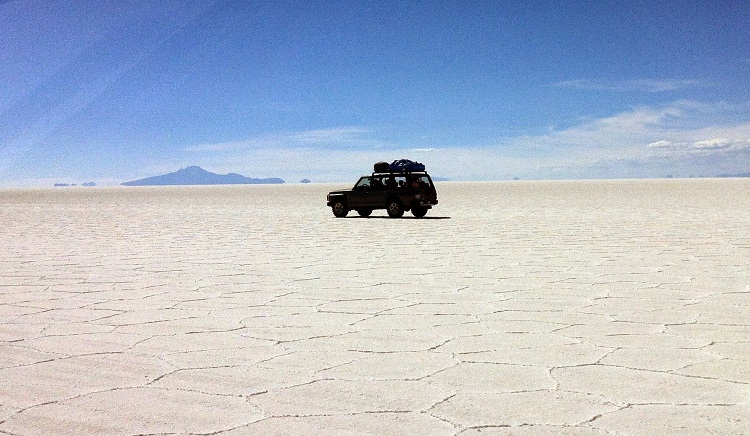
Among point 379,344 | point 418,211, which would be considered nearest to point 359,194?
point 418,211

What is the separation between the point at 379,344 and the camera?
5496 millimetres

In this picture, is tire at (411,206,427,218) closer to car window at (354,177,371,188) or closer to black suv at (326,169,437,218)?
black suv at (326,169,437,218)

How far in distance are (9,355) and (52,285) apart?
3.73 meters

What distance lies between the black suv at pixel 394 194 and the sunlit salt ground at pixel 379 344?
10944 mm

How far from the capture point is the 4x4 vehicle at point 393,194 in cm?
2277

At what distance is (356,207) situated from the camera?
2391 cm

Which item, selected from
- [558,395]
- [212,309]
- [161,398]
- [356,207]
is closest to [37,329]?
[212,309]

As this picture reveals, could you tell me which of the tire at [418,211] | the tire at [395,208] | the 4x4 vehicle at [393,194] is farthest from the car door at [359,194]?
the tire at [418,211]

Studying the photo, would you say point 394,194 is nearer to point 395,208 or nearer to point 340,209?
point 395,208

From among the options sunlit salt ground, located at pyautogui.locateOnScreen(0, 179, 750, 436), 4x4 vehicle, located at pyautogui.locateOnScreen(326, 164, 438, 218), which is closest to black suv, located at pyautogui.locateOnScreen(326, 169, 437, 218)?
4x4 vehicle, located at pyautogui.locateOnScreen(326, 164, 438, 218)

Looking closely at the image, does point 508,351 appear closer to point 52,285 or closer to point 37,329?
point 37,329

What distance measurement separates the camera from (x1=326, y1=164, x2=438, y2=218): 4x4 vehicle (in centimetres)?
2277

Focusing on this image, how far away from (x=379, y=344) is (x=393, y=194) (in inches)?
696

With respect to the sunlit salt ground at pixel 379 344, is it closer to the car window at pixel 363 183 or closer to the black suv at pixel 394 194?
the black suv at pixel 394 194
